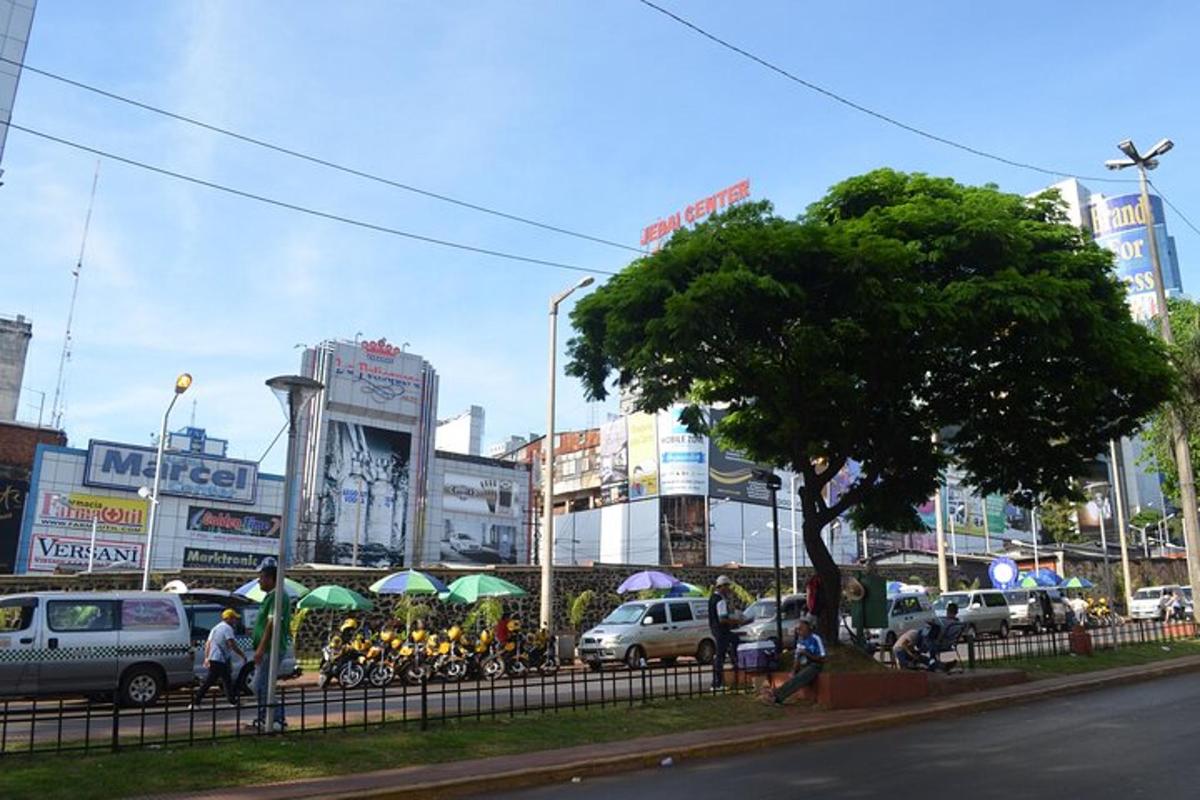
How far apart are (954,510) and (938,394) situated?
66.9 meters

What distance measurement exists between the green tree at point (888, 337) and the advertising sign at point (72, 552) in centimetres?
3921

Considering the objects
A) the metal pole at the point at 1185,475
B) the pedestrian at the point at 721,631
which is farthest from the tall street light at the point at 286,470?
the metal pole at the point at 1185,475

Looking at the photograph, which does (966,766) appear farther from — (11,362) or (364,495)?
(11,362)

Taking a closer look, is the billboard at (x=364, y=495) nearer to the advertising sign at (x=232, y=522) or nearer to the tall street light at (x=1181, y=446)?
the advertising sign at (x=232, y=522)

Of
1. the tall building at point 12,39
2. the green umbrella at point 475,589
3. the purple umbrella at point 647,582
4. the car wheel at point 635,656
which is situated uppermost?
the tall building at point 12,39

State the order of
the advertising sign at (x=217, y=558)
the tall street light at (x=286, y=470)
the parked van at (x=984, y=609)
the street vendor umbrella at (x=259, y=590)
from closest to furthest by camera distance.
Answer: 1. the tall street light at (x=286, y=470)
2. the street vendor umbrella at (x=259, y=590)
3. the parked van at (x=984, y=609)
4. the advertising sign at (x=217, y=558)

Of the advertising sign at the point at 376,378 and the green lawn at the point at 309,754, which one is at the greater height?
the advertising sign at the point at 376,378

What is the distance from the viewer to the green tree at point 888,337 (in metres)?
13.7

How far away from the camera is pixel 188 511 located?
51219 mm

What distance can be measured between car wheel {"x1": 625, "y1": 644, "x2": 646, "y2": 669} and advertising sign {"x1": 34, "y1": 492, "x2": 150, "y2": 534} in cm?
3405

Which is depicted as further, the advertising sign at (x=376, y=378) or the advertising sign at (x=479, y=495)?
the advertising sign at (x=479, y=495)

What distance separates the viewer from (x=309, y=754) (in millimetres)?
10023

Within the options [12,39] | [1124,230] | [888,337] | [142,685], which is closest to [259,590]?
[142,685]

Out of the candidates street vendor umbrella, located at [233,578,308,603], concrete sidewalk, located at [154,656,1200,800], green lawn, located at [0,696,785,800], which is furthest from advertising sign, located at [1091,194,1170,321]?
green lawn, located at [0,696,785,800]
